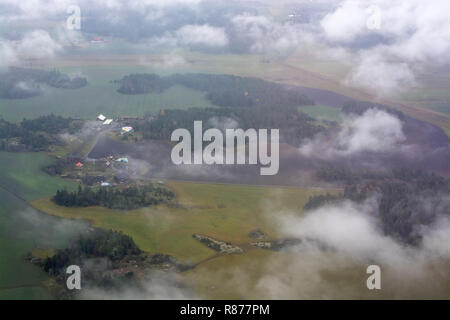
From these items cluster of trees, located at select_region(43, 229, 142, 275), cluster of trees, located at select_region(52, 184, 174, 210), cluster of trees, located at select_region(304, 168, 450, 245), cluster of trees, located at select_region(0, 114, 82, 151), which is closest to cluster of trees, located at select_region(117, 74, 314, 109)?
cluster of trees, located at select_region(0, 114, 82, 151)

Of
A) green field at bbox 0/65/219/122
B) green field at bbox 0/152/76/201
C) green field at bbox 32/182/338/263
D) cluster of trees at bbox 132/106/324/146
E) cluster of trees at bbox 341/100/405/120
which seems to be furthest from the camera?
green field at bbox 0/65/219/122

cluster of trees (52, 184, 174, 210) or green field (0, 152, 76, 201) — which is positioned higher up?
green field (0, 152, 76, 201)

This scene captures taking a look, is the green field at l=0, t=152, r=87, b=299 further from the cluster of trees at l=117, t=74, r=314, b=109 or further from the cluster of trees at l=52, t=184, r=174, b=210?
the cluster of trees at l=117, t=74, r=314, b=109

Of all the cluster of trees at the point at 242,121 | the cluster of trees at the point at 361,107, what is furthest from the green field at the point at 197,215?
the cluster of trees at the point at 361,107

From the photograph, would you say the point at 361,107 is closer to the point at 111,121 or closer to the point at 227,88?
the point at 227,88

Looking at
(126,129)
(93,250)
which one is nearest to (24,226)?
(93,250)
